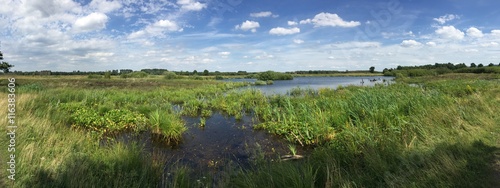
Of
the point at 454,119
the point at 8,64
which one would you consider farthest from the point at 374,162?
the point at 8,64

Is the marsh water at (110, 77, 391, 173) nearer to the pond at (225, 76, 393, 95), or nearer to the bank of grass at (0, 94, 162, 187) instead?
the bank of grass at (0, 94, 162, 187)

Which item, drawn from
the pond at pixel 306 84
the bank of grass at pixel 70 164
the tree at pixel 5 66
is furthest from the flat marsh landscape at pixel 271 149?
the pond at pixel 306 84

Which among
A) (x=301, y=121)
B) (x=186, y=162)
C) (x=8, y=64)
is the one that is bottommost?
(x=186, y=162)

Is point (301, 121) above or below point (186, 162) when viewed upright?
above

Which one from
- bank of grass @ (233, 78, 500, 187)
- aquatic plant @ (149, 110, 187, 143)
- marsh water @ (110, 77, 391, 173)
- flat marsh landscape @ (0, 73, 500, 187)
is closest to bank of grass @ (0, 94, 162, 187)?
flat marsh landscape @ (0, 73, 500, 187)

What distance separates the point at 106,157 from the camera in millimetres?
5832

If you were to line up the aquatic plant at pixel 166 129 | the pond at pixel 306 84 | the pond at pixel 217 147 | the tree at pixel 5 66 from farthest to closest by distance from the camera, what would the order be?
the pond at pixel 306 84 → the tree at pixel 5 66 → the aquatic plant at pixel 166 129 → the pond at pixel 217 147

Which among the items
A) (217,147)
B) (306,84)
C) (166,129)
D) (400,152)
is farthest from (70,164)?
(306,84)

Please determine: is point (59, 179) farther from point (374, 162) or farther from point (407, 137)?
point (407, 137)

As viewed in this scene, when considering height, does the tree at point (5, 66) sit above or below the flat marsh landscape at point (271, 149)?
above

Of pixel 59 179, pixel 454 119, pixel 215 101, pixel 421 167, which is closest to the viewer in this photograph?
pixel 59 179

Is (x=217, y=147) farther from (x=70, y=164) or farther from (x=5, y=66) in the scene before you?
(x=5, y=66)

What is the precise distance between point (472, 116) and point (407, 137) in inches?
103

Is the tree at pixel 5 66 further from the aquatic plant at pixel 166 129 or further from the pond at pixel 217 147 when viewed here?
the aquatic plant at pixel 166 129
